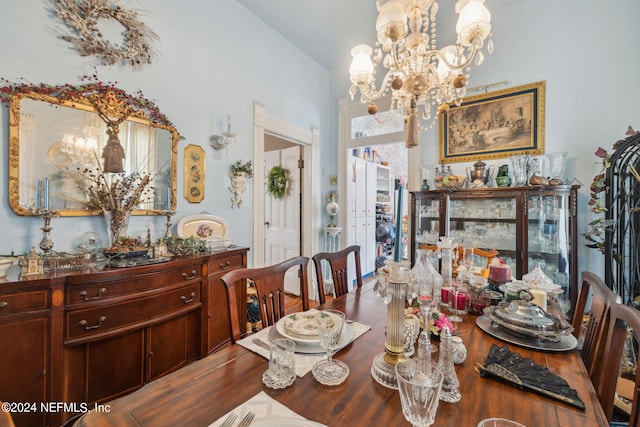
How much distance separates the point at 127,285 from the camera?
1549mm

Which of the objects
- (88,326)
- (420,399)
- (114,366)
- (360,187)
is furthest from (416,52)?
(360,187)

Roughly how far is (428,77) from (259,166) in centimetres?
180

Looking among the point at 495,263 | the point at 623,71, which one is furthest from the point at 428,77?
the point at 623,71

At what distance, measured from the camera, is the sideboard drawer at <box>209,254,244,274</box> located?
6.75ft

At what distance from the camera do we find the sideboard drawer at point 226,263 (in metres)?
2.06

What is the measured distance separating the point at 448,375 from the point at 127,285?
1.68 meters

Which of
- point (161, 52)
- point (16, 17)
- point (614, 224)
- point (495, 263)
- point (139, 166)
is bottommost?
point (495, 263)

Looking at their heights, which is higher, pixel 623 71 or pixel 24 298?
pixel 623 71

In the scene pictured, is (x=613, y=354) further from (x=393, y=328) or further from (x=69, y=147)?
(x=69, y=147)

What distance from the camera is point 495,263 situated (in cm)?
160

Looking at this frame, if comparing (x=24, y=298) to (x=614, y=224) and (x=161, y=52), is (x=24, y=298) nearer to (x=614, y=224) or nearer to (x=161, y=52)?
(x=161, y=52)

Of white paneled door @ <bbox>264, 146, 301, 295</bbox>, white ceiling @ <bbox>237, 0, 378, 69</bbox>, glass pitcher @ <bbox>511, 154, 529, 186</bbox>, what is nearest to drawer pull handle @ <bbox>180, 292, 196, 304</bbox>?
white paneled door @ <bbox>264, 146, 301, 295</bbox>

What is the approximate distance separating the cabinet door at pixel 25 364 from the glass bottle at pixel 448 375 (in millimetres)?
1754

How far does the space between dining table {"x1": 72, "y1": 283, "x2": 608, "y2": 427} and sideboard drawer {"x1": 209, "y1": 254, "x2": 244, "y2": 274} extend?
1.23 metres
